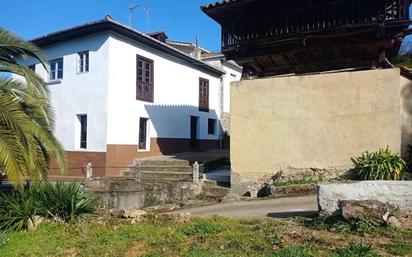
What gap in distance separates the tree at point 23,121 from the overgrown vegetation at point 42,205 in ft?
1.48

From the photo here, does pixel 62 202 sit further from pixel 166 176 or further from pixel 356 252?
pixel 166 176

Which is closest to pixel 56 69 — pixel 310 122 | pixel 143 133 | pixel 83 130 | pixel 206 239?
pixel 83 130

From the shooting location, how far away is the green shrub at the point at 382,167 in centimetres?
1131

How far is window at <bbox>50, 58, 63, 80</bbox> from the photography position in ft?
69.1

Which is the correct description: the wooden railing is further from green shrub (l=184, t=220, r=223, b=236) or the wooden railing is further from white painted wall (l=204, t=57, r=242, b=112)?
white painted wall (l=204, t=57, r=242, b=112)

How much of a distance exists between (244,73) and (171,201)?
17.7 ft

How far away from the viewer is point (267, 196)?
13016mm

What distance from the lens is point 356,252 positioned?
19.2ft

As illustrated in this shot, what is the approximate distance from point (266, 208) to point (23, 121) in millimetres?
6231

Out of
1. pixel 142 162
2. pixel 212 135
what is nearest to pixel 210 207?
pixel 142 162

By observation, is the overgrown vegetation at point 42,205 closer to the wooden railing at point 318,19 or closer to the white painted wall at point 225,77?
the wooden railing at point 318,19

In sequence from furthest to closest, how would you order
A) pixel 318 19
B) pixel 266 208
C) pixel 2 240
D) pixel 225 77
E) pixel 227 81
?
pixel 227 81, pixel 225 77, pixel 318 19, pixel 266 208, pixel 2 240

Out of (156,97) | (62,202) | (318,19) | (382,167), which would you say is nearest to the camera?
(62,202)

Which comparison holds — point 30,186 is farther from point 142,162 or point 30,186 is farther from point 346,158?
point 142,162
